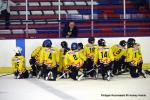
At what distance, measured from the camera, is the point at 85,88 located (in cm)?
779

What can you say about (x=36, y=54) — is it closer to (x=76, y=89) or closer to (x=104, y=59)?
(x=104, y=59)

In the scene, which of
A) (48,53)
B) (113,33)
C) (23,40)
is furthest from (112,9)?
(48,53)

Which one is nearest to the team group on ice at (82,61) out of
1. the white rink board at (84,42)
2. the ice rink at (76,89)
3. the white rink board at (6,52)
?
the ice rink at (76,89)

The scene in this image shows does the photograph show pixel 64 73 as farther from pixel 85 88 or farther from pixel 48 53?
pixel 85 88

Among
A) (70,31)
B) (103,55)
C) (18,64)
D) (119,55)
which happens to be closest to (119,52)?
(119,55)

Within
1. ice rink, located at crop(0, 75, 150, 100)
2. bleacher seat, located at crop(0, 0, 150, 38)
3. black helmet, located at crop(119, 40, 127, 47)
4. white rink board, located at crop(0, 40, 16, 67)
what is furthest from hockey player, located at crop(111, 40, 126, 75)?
white rink board, located at crop(0, 40, 16, 67)

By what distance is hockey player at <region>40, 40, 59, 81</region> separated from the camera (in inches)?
364

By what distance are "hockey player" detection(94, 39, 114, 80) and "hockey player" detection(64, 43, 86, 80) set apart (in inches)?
13.0

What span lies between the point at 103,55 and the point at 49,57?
1.07 metres

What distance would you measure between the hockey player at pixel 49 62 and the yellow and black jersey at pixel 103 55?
831 mm

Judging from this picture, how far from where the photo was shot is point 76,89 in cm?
769

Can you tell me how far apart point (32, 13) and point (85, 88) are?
5.76 m

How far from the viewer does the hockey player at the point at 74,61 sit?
9.03 metres

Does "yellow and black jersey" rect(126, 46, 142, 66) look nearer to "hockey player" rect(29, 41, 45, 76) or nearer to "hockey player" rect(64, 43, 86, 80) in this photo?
"hockey player" rect(64, 43, 86, 80)
